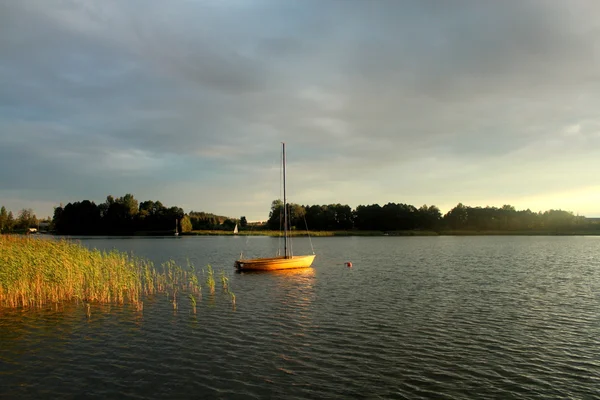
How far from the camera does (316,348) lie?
58.8ft

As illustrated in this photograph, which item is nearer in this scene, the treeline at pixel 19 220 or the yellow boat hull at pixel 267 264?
the yellow boat hull at pixel 267 264

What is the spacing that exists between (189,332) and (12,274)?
1478cm

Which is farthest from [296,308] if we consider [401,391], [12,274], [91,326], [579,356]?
[12,274]

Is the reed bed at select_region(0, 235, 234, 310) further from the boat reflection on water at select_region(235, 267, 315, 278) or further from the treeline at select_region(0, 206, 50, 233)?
the treeline at select_region(0, 206, 50, 233)

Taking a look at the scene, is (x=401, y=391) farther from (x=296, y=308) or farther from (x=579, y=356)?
(x=296, y=308)

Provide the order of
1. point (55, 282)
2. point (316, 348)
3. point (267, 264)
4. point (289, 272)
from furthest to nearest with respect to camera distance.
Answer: point (289, 272) < point (267, 264) < point (55, 282) < point (316, 348)

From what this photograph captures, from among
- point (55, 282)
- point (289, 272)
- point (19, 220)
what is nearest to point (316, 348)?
point (55, 282)

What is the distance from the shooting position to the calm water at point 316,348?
44.6ft

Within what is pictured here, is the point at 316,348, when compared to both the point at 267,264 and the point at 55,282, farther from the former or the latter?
the point at 267,264

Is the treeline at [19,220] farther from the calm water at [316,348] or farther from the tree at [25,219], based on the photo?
the calm water at [316,348]

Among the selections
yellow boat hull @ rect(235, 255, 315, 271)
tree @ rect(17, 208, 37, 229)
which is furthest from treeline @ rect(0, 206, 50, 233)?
yellow boat hull @ rect(235, 255, 315, 271)

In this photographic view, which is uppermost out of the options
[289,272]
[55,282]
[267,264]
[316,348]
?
[55,282]

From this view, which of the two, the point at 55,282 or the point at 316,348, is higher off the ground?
the point at 55,282

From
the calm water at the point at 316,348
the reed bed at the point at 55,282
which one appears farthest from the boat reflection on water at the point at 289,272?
the reed bed at the point at 55,282
